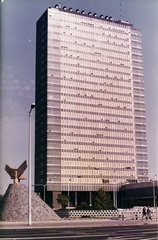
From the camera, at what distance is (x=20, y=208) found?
4850cm

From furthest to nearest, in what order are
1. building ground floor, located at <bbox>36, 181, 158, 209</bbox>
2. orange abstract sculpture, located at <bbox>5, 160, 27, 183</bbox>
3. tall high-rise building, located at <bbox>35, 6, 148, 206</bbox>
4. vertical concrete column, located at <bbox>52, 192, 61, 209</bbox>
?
1. tall high-rise building, located at <bbox>35, 6, 148, 206</bbox>
2. vertical concrete column, located at <bbox>52, 192, 61, 209</bbox>
3. building ground floor, located at <bbox>36, 181, 158, 209</bbox>
4. orange abstract sculpture, located at <bbox>5, 160, 27, 183</bbox>

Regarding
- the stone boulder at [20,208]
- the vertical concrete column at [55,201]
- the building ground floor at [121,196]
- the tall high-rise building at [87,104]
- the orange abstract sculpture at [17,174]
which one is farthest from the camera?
the tall high-rise building at [87,104]

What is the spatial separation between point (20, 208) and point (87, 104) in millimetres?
88044

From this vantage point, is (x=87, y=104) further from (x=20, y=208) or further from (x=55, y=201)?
(x=20, y=208)

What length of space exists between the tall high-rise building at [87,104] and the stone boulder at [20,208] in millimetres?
72169

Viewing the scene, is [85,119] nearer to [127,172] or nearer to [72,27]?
[127,172]

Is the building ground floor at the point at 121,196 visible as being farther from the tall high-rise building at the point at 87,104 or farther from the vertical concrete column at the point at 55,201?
the tall high-rise building at the point at 87,104

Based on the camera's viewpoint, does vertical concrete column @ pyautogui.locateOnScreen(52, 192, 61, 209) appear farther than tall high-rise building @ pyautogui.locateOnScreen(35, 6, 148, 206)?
No

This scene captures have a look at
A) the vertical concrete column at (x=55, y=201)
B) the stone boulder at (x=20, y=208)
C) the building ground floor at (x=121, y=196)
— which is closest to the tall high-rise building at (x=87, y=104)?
the vertical concrete column at (x=55, y=201)

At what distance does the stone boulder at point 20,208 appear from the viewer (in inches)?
1864

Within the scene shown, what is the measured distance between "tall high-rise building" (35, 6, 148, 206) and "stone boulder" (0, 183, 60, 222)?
237ft

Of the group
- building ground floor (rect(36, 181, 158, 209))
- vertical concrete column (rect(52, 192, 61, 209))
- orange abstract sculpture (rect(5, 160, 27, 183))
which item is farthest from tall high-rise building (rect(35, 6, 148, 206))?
orange abstract sculpture (rect(5, 160, 27, 183))

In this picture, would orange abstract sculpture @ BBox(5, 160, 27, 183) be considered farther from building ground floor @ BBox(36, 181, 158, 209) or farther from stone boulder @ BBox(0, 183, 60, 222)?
building ground floor @ BBox(36, 181, 158, 209)

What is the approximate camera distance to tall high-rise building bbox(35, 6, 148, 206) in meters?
128
